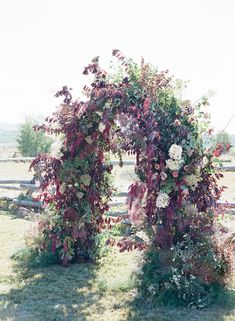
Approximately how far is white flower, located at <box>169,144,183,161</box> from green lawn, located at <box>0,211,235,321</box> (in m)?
1.70

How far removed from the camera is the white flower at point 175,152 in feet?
17.6

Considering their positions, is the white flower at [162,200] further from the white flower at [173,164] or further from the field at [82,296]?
the field at [82,296]

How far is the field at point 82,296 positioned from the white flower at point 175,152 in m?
1.02

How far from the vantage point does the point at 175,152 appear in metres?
5.38

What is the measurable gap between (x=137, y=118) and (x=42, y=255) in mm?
3411

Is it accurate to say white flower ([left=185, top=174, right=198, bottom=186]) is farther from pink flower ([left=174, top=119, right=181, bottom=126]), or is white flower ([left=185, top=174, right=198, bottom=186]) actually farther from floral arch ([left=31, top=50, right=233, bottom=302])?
pink flower ([left=174, top=119, right=181, bottom=126])

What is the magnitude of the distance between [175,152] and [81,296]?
8.66 ft

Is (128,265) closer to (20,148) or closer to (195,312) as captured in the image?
(195,312)

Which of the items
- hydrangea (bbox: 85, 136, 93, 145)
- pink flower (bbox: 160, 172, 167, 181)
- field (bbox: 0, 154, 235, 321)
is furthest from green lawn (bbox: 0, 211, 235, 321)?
hydrangea (bbox: 85, 136, 93, 145)

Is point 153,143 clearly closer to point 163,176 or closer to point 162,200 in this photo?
point 163,176

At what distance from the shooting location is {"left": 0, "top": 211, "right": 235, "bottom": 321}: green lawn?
17.5ft

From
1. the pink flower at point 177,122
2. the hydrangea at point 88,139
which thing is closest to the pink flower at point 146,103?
the pink flower at point 177,122

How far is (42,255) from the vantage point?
7.62 metres

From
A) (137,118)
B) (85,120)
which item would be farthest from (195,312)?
(85,120)
